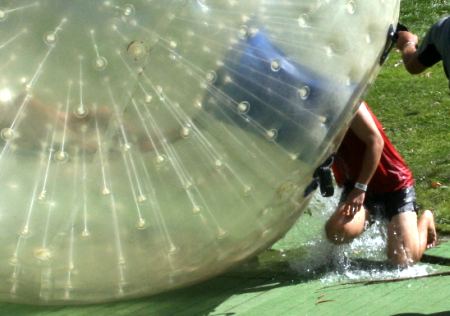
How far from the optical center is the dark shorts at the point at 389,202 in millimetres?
4781

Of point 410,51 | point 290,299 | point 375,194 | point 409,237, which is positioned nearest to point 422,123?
point 375,194

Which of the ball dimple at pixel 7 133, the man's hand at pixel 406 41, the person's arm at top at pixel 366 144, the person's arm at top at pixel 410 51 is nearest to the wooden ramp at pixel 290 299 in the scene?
the person's arm at top at pixel 366 144

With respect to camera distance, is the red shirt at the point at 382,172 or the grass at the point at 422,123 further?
the grass at the point at 422,123

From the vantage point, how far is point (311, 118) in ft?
11.0

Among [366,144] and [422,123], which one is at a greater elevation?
[422,123]

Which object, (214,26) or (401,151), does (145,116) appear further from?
(401,151)

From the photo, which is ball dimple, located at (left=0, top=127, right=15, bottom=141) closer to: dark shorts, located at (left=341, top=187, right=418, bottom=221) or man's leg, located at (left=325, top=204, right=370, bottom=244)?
man's leg, located at (left=325, top=204, right=370, bottom=244)

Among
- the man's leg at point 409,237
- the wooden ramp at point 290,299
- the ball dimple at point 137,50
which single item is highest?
the ball dimple at point 137,50

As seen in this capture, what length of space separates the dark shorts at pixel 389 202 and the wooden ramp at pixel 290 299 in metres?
0.45

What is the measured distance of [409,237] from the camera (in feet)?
14.9

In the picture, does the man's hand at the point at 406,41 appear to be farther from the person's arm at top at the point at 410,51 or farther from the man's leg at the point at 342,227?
the man's leg at the point at 342,227

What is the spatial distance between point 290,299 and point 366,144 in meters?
0.85

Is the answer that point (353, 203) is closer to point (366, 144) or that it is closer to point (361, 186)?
point (361, 186)

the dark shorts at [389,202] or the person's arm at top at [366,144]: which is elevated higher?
the person's arm at top at [366,144]
